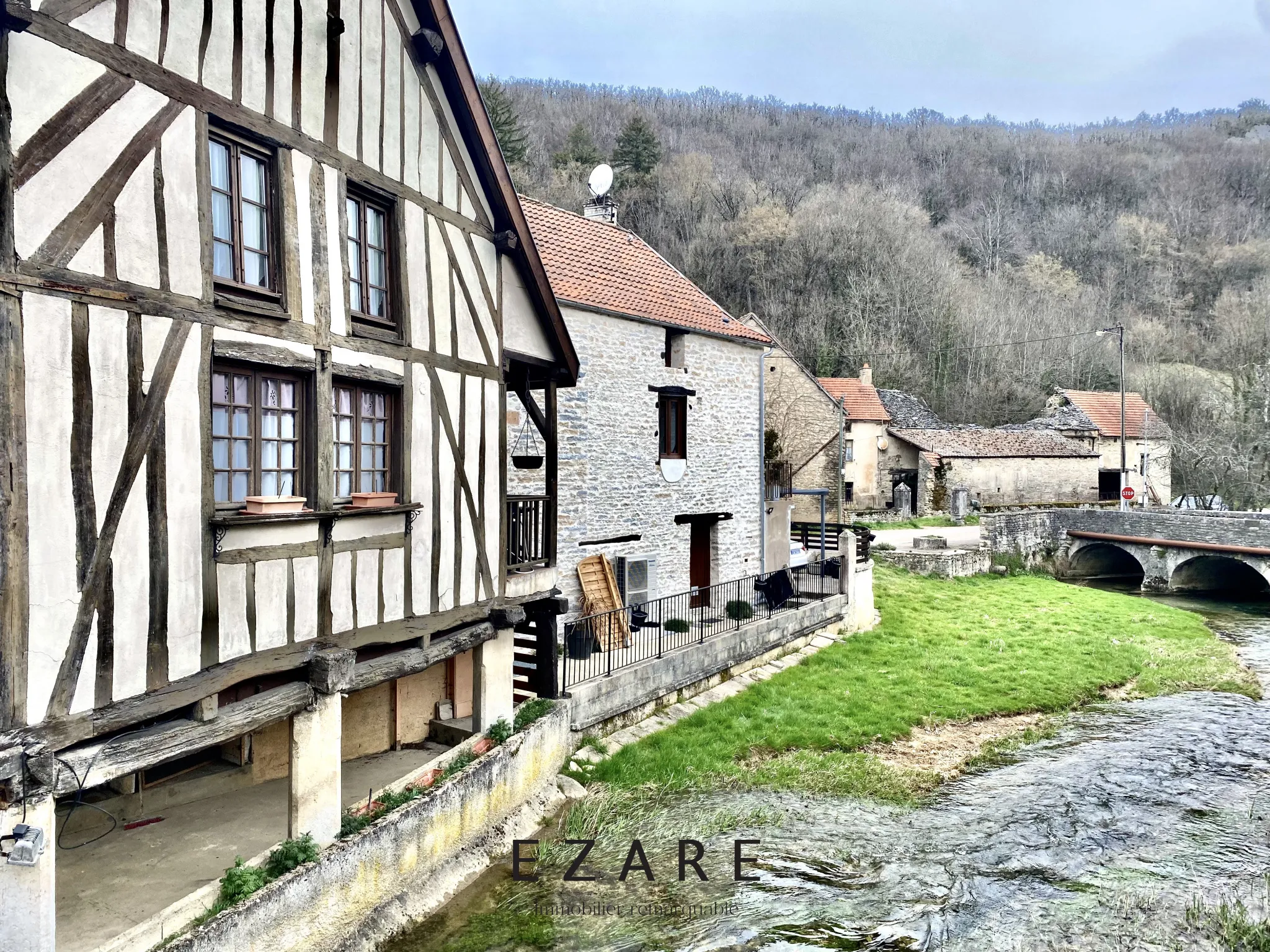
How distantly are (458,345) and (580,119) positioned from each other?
2213 inches

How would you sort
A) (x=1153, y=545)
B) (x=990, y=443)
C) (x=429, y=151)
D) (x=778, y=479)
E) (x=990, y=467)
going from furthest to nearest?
(x=990, y=443), (x=990, y=467), (x=1153, y=545), (x=778, y=479), (x=429, y=151)

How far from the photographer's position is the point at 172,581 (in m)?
5.06

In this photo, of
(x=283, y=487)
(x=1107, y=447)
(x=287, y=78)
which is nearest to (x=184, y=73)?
(x=287, y=78)

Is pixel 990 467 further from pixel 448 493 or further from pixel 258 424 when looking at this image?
pixel 258 424

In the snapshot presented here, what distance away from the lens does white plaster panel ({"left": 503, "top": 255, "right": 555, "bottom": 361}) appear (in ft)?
28.8

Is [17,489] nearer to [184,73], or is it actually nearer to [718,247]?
[184,73]

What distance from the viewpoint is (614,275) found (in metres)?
14.7

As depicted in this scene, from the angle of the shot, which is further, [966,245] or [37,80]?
[966,245]

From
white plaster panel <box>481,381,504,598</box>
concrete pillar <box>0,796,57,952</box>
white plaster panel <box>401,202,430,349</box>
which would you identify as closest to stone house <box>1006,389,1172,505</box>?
white plaster panel <box>481,381,504,598</box>

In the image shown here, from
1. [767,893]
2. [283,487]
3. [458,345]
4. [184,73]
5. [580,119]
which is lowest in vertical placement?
[767,893]

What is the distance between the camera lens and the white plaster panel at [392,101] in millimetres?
6867

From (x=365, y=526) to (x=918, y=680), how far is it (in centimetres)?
1139

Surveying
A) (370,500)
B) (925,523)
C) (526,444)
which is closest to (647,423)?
(526,444)

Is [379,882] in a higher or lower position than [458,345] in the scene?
lower
